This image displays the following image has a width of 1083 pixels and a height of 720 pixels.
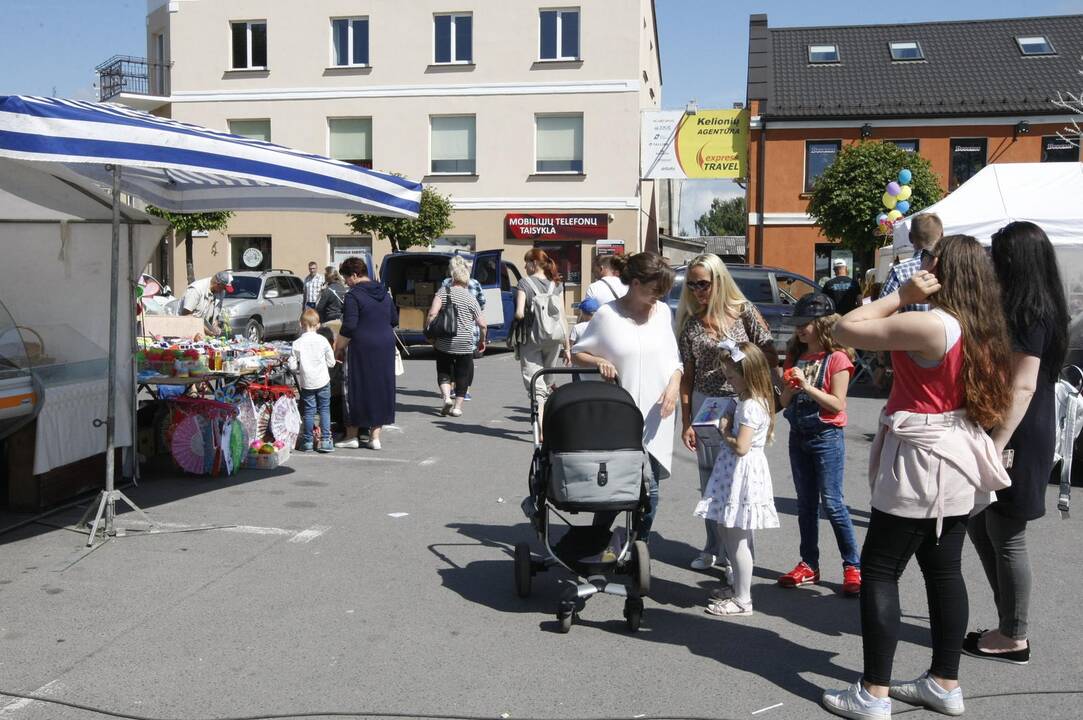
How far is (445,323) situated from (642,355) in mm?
6168

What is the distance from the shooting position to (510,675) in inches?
165

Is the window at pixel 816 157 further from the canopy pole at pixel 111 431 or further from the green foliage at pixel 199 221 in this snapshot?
the canopy pole at pixel 111 431

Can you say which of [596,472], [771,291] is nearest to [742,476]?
[596,472]

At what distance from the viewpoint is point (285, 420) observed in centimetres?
838

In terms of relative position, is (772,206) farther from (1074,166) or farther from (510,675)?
(510,675)

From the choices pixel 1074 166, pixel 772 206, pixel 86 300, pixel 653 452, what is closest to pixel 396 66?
pixel 772 206

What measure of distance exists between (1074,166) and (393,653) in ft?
36.4

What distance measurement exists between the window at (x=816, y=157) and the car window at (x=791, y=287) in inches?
568

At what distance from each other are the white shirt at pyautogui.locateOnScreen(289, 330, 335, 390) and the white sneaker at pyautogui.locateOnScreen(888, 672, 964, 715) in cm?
614

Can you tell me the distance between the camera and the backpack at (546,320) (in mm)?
10258

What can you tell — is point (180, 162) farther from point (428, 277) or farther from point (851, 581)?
point (428, 277)

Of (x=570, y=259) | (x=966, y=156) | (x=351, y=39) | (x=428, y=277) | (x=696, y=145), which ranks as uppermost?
(x=351, y=39)

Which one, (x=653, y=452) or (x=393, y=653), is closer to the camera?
(x=393, y=653)

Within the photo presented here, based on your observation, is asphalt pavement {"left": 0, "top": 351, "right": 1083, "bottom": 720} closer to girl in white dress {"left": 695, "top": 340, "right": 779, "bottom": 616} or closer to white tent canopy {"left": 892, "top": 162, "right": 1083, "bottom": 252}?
girl in white dress {"left": 695, "top": 340, "right": 779, "bottom": 616}
